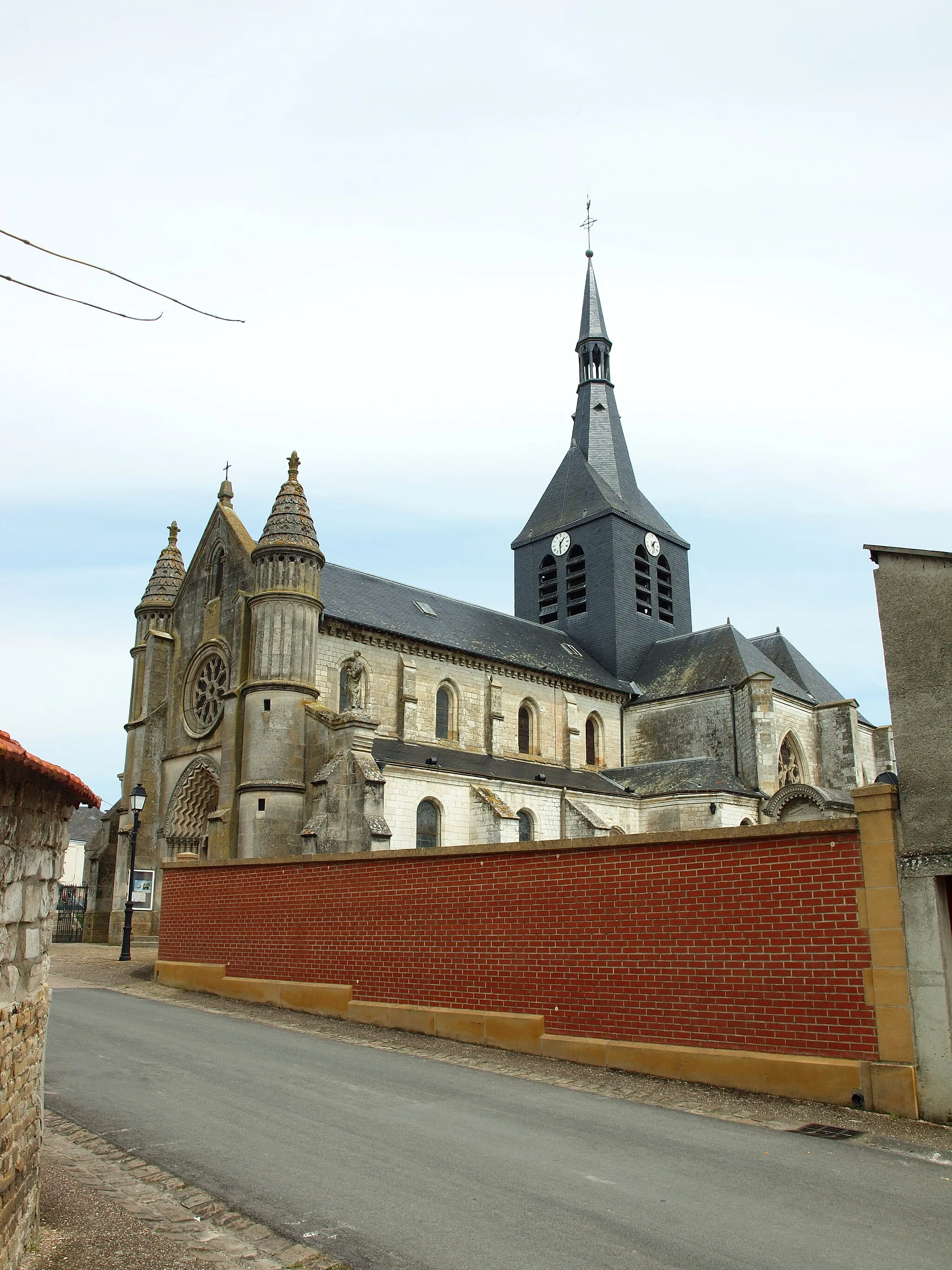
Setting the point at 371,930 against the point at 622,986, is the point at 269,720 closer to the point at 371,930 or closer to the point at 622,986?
the point at 371,930

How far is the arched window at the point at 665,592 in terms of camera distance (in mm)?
43906

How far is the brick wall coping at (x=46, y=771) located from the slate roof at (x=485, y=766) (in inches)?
762

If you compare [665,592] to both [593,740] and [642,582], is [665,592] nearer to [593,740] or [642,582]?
[642,582]

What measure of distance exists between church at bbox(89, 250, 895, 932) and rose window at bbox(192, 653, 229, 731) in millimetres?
95

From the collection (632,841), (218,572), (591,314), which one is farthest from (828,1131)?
(591,314)

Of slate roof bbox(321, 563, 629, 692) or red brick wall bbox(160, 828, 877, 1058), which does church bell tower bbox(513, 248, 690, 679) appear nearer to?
slate roof bbox(321, 563, 629, 692)

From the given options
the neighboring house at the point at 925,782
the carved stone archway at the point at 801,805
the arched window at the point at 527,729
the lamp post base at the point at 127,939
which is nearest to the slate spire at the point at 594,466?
the arched window at the point at 527,729

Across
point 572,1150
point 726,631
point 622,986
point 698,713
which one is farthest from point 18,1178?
point 726,631

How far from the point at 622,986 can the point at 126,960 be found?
16106 mm

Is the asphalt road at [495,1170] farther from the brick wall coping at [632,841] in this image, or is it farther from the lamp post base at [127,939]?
the lamp post base at [127,939]

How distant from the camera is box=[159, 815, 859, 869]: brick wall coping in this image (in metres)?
9.36

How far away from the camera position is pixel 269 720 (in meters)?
25.1

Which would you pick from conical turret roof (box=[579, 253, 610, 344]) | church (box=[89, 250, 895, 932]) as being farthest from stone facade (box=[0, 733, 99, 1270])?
conical turret roof (box=[579, 253, 610, 344])

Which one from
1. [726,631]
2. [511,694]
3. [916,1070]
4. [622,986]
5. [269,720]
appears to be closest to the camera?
[916,1070]
